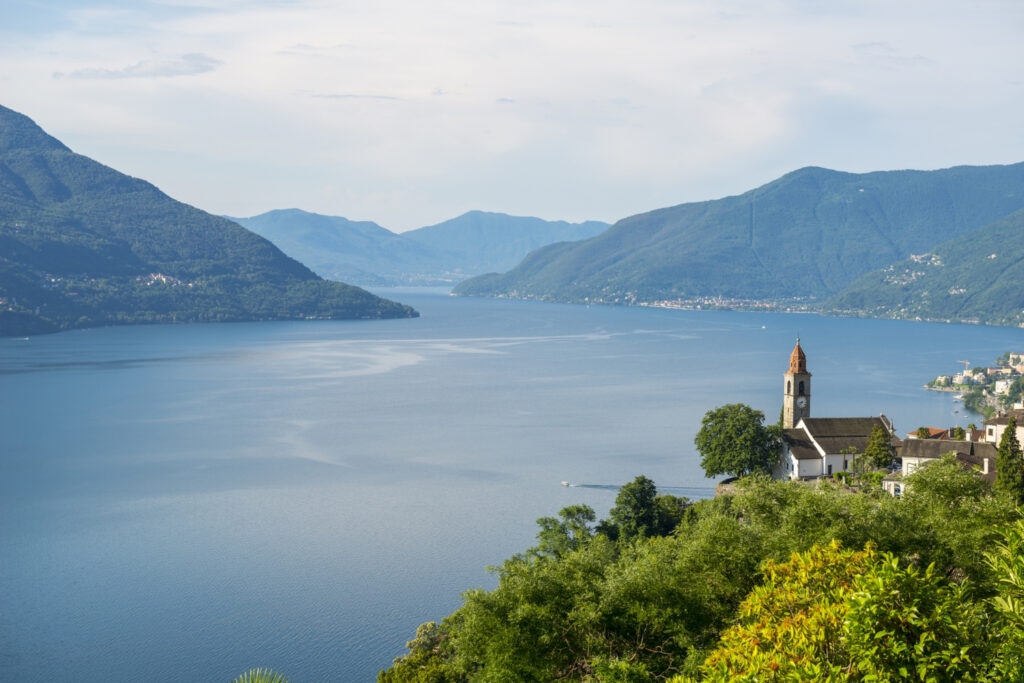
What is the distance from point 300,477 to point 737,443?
29373 millimetres

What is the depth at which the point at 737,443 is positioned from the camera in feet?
167

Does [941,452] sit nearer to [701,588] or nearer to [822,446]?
[822,446]

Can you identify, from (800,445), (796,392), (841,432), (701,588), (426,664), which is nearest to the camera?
(701,588)

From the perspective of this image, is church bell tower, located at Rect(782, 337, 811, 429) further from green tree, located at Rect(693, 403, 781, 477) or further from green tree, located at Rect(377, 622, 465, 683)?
green tree, located at Rect(377, 622, 465, 683)

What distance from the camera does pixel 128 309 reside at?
7643 inches

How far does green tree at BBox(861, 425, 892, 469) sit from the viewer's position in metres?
49.0

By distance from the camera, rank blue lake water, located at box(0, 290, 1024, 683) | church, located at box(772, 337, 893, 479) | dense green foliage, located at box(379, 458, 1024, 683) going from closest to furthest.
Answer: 1. dense green foliage, located at box(379, 458, 1024, 683)
2. blue lake water, located at box(0, 290, 1024, 683)
3. church, located at box(772, 337, 893, 479)

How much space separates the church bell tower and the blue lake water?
657cm

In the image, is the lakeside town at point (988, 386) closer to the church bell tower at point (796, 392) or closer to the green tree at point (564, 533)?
the church bell tower at point (796, 392)

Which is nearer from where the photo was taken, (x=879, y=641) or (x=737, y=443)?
(x=879, y=641)

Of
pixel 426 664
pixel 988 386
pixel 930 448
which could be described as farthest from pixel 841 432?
pixel 988 386

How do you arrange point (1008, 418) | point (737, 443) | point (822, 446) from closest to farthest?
point (737, 443) → point (1008, 418) → point (822, 446)

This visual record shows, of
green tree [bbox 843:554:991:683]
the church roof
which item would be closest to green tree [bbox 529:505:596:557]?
the church roof

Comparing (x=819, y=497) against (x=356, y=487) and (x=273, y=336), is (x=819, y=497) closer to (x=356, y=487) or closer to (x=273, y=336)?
(x=356, y=487)
